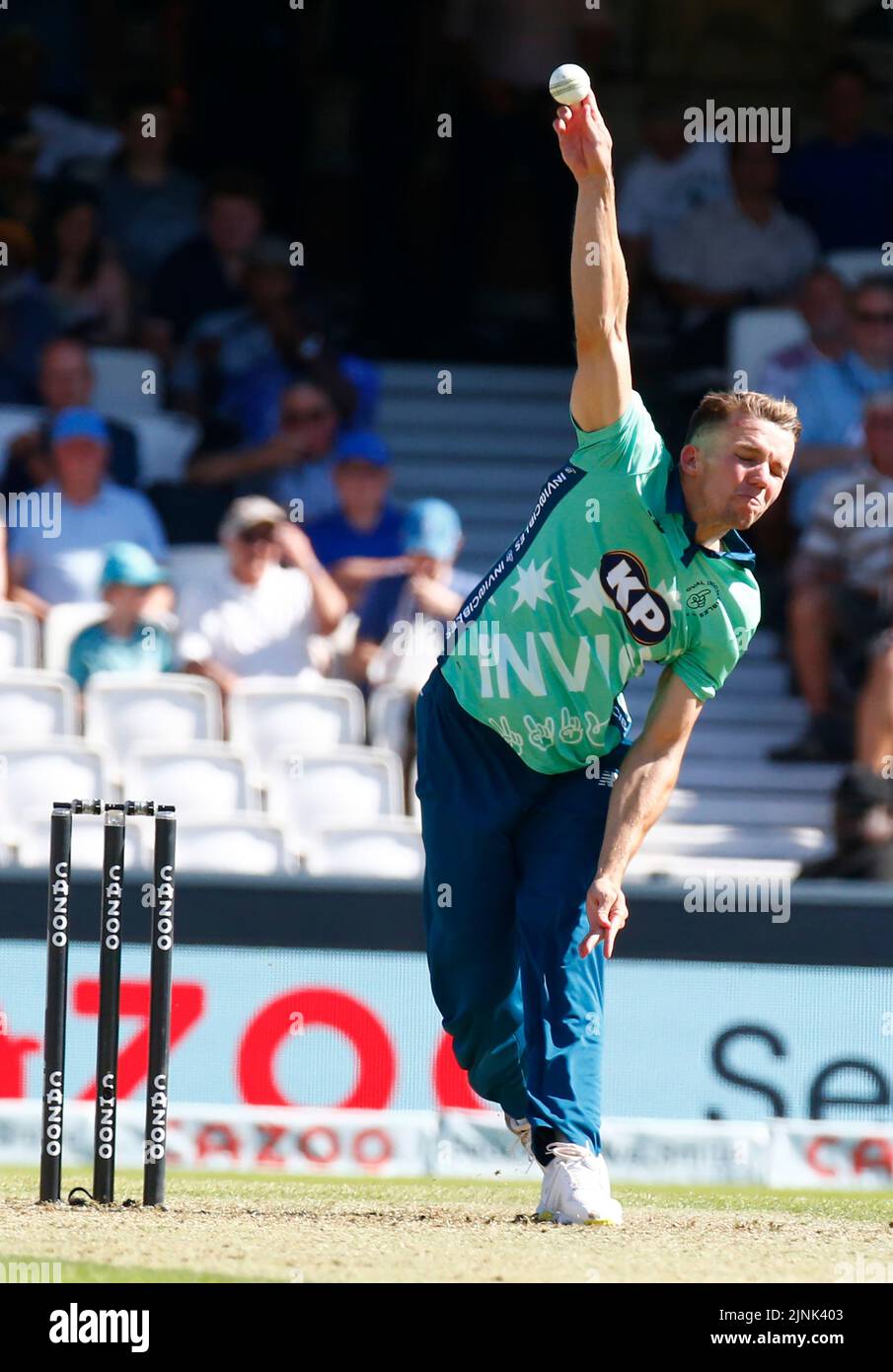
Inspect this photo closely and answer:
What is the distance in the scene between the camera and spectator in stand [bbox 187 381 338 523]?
406 inches

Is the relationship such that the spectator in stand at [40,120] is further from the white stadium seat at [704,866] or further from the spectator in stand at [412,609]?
the white stadium seat at [704,866]

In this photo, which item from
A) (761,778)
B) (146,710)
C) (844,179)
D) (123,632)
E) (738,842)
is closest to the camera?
(146,710)

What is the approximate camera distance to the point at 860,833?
28.5 feet

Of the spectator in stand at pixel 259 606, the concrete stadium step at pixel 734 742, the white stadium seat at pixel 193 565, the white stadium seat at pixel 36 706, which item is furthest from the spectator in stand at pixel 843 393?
the white stadium seat at pixel 36 706

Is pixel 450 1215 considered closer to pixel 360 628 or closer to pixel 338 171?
pixel 360 628

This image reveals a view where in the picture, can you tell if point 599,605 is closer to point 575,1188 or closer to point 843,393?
point 575,1188

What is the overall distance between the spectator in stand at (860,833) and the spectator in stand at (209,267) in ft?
14.2

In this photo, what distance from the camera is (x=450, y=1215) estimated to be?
4766mm

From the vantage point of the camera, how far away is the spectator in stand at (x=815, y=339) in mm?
10469

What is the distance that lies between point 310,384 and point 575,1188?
668cm

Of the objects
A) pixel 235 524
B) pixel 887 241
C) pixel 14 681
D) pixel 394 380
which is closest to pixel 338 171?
pixel 394 380

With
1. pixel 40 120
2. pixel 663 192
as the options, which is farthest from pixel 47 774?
pixel 663 192

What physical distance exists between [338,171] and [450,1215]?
31.3 feet

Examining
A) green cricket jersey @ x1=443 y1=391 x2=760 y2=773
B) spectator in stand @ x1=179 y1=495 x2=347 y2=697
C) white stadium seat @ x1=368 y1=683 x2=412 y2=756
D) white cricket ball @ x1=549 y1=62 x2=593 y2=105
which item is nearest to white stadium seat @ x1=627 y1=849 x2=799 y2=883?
white stadium seat @ x1=368 y1=683 x2=412 y2=756
